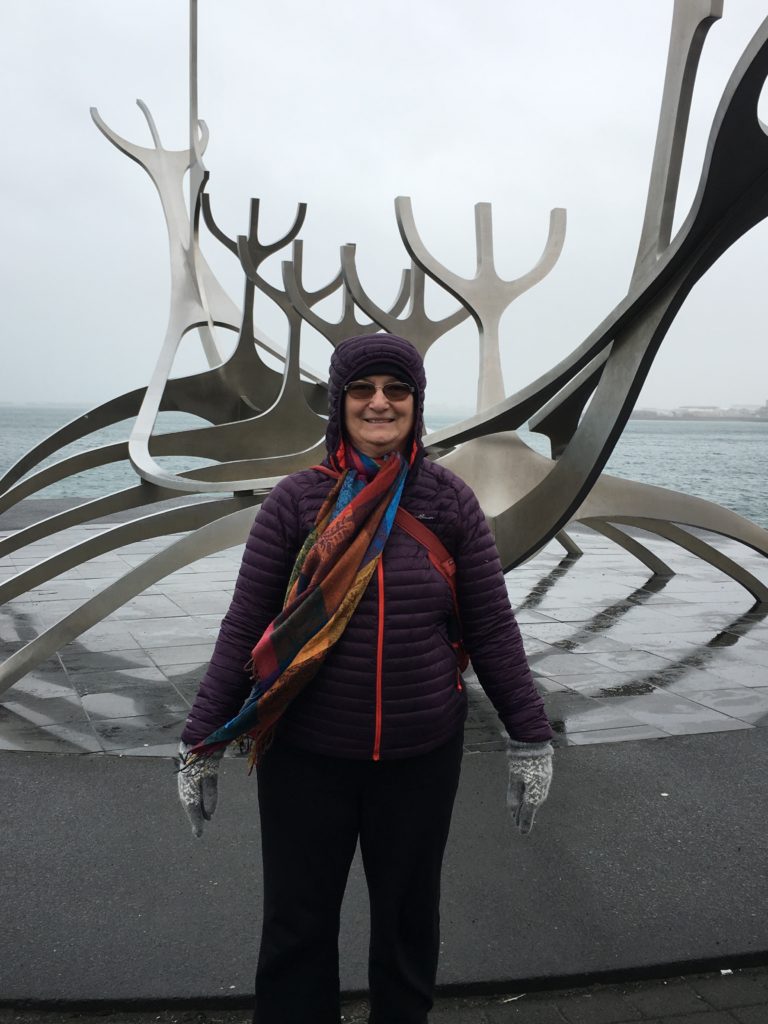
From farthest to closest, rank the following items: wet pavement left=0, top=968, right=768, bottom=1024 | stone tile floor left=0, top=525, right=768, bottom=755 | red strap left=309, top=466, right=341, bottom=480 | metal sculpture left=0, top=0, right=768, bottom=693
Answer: stone tile floor left=0, top=525, right=768, bottom=755, metal sculpture left=0, top=0, right=768, bottom=693, wet pavement left=0, top=968, right=768, bottom=1024, red strap left=309, top=466, right=341, bottom=480

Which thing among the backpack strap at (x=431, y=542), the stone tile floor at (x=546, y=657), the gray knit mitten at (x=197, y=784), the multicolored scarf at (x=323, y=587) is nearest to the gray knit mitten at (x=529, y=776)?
the backpack strap at (x=431, y=542)

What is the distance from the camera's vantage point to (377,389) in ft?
7.38

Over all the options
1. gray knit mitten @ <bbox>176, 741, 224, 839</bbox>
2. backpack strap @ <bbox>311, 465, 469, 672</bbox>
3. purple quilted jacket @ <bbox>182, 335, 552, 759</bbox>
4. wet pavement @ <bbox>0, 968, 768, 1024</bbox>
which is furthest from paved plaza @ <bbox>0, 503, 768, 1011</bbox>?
backpack strap @ <bbox>311, 465, 469, 672</bbox>

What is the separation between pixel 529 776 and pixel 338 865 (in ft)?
1.53

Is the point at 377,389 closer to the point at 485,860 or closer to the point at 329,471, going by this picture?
the point at 329,471

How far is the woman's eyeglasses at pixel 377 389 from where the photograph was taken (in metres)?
2.25

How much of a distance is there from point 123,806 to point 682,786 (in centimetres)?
228

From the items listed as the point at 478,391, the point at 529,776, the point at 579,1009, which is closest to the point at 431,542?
the point at 529,776

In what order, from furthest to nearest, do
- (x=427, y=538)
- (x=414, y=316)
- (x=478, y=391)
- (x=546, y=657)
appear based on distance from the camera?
(x=414, y=316), (x=478, y=391), (x=546, y=657), (x=427, y=538)

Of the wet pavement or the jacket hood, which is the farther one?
the wet pavement

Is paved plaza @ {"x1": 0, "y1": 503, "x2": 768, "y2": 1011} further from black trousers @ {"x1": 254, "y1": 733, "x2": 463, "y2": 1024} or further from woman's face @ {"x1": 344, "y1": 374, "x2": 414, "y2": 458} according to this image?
woman's face @ {"x1": 344, "y1": 374, "x2": 414, "y2": 458}

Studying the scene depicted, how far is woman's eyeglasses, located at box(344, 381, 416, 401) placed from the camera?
2.25 meters

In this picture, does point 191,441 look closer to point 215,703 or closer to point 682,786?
point 682,786

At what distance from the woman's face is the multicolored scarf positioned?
0.10 feet
